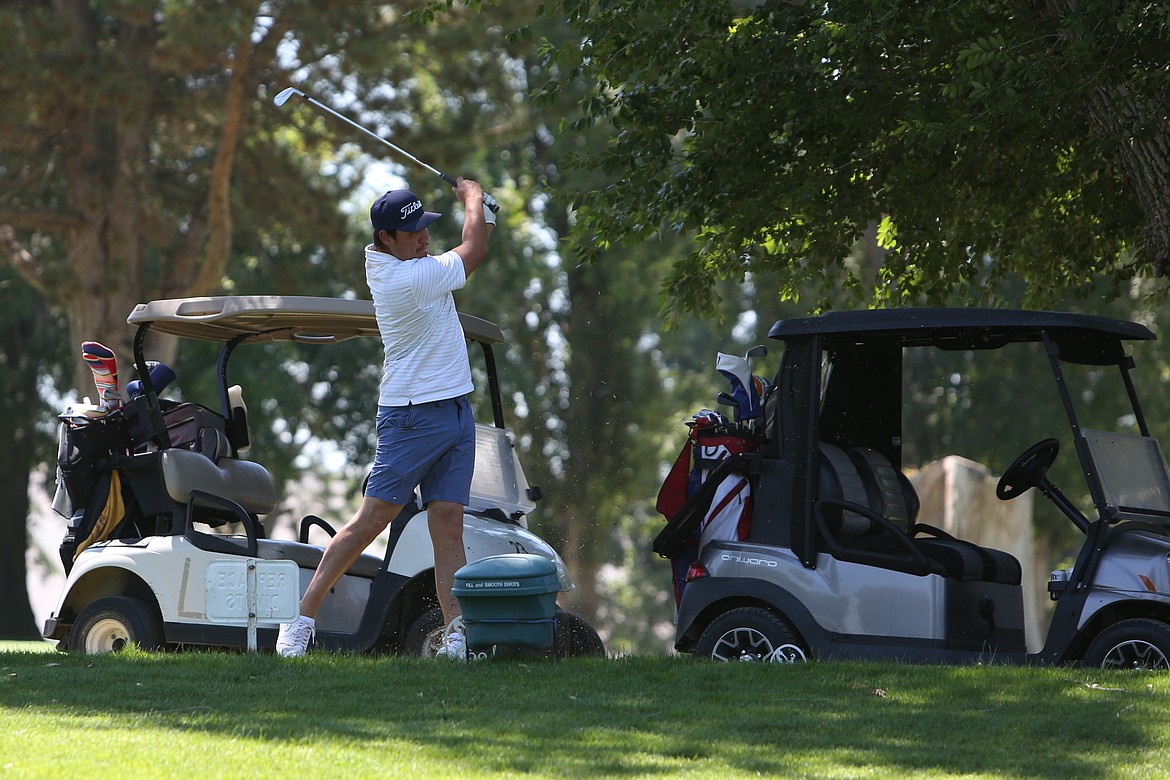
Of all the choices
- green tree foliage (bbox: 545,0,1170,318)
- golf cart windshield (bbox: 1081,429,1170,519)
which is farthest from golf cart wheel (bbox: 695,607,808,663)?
green tree foliage (bbox: 545,0,1170,318)

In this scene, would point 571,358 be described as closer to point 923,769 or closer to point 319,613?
point 319,613

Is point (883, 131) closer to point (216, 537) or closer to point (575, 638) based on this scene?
point (575, 638)

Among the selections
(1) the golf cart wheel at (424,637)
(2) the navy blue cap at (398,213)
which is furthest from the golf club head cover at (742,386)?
(1) the golf cart wheel at (424,637)

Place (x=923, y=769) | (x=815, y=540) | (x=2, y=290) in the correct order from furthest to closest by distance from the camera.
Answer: (x=2, y=290), (x=815, y=540), (x=923, y=769)

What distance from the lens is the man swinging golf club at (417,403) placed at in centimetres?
662

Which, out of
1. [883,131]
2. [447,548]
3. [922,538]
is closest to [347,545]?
[447,548]

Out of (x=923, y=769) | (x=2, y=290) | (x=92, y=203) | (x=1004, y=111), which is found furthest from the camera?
(x=2, y=290)

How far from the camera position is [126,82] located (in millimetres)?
16344

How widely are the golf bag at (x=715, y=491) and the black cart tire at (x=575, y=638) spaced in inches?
21.8

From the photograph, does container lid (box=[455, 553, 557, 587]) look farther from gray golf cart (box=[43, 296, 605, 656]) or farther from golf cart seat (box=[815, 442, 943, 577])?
golf cart seat (box=[815, 442, 943, 577])

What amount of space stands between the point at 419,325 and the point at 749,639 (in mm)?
1972

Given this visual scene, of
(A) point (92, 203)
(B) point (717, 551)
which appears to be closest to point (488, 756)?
(B) point (717, 551)

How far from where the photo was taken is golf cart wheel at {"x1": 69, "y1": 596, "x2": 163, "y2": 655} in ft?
24.3

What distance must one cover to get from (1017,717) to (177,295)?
14278 millimetres
